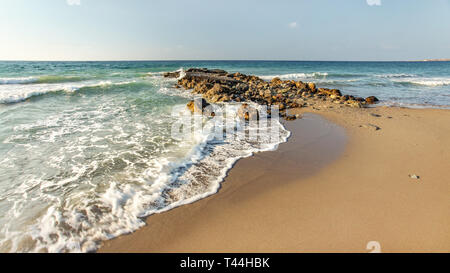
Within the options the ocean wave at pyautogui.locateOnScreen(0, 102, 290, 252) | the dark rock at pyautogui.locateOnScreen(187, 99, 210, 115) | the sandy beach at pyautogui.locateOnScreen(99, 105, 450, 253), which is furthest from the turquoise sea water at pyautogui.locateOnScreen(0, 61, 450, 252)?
the dark rock at pyautogui.locateOnScreen(187, 99, 210, 115)

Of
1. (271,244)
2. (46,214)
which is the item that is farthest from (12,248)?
(271,244)

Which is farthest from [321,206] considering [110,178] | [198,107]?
[198,107]

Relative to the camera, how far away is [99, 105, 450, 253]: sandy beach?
8.85ft

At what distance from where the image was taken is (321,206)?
3.34 m

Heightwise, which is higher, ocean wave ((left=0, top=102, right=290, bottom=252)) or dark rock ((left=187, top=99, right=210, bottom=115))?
dark rock ((left=187, top=99, right=210, bottom=115))

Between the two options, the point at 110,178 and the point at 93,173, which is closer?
the point at 110,178

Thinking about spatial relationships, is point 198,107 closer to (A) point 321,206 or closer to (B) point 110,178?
(B) point 110,178

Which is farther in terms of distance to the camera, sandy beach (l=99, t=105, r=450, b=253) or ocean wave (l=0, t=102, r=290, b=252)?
ocean wave (l=0, t=102, r=290, b=252)

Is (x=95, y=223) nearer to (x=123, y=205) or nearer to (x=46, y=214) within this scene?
(x=123, y=205)

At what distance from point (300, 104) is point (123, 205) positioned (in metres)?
9.68

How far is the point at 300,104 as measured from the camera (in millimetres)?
10781

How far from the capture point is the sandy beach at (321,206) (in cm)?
270

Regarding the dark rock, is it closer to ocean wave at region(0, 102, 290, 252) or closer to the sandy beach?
ocean wave at region(0, 102, 290, 252)

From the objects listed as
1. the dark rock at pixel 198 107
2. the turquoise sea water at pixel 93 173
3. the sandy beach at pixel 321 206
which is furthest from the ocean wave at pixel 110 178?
the dark rock at pixel 198 107
